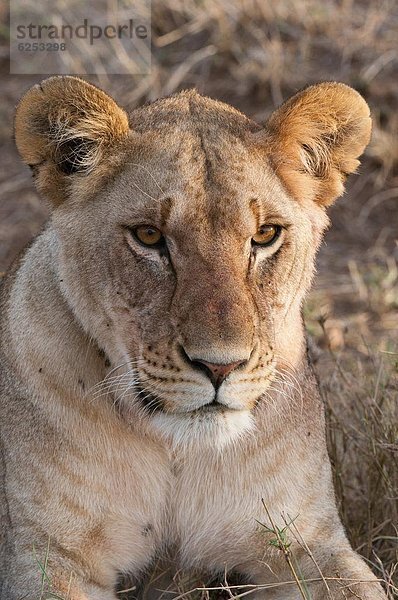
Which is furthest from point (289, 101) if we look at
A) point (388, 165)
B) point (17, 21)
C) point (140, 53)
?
point (17, 21)

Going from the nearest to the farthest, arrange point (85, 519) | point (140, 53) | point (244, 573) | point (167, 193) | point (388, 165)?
point (167, 193), point (85, 519), point (244, 573), point (388, 165), point (140, 53)

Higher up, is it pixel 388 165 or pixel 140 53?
pixel 140 53

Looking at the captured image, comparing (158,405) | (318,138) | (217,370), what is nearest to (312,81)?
(318,138)

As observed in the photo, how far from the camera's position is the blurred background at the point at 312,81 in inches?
250

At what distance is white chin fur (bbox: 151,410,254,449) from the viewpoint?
2891 mm

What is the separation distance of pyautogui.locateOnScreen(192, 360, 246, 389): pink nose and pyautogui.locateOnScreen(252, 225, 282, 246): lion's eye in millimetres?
397

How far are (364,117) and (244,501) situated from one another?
1.14 m

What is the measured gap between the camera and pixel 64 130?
3.16 m

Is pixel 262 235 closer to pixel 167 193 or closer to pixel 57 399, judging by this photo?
pixel 167 193

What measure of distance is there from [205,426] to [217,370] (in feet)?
0.72

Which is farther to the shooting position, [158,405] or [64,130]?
[64,130]

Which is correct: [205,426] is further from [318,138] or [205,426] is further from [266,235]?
[318,138]

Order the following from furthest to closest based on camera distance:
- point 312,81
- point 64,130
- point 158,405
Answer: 1. point 312,81
2. point 64,130
3. point 158,405

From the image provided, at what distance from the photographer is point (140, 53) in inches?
321
